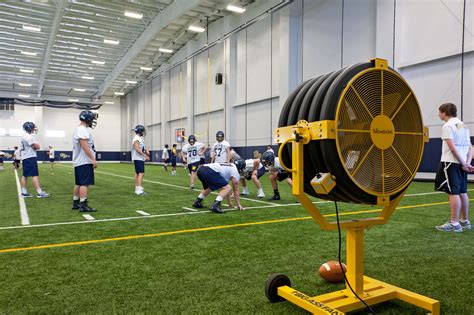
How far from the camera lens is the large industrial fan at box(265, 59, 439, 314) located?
221 cm

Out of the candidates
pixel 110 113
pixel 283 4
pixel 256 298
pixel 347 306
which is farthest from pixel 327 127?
pixel 110 113

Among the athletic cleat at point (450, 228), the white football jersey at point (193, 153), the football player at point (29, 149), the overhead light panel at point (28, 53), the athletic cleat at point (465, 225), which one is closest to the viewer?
the athletic cleat at point (450, 228)

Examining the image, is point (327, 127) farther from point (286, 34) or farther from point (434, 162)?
point (286, 34)

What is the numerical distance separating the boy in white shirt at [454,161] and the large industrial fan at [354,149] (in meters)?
2.49

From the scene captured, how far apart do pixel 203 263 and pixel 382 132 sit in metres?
2.19

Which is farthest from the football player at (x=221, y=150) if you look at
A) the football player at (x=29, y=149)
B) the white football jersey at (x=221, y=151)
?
the football player at (x=29, y=149)

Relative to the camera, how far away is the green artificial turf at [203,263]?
8.71 feet

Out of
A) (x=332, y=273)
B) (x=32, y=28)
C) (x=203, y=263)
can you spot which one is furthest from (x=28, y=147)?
(x=32, y=28)

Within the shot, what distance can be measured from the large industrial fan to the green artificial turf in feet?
0.87

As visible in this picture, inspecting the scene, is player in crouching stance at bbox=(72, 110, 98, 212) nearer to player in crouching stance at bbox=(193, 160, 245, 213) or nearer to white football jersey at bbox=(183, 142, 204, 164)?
player in crouching stance at bbox=(193, 160, 245, 213)

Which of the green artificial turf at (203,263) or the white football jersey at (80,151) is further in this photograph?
the white football jersey at (80,151)

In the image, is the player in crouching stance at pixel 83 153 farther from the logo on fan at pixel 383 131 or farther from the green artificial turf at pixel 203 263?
the logo on fan at pixel 383 131

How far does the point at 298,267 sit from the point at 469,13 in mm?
12850

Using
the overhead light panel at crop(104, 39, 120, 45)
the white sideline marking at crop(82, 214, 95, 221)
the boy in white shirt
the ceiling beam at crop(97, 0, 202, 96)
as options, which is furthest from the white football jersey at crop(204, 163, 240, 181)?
the overhead light panel at crop(104, 39, 120, 45)
